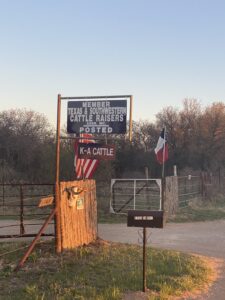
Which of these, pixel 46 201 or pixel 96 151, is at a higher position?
pixel 96 151

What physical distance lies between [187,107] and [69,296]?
59084mm

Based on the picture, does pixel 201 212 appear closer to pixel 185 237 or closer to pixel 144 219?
pixel 185 237

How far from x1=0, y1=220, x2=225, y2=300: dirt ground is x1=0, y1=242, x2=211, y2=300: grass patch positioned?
894 mm

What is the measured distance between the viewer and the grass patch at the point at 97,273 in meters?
8.16

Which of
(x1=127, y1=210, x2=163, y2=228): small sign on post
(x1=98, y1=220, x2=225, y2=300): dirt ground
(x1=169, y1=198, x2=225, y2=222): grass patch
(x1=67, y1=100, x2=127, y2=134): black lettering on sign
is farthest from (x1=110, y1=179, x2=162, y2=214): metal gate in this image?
(x1=127, y1=210, x2=163, y2=228): small sign on post

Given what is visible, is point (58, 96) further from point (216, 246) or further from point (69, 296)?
point (216, 246)

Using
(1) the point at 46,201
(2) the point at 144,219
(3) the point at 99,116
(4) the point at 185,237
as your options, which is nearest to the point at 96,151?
(3) the point at 99,116

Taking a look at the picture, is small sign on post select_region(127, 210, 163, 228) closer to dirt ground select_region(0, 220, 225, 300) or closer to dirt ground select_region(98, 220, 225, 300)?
dirt ground select_region(98, 220, 225, 300)

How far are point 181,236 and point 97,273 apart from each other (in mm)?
6631

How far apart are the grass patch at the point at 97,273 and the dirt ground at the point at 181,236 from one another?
0.89 meters

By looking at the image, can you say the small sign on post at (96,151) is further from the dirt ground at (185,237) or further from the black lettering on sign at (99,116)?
the dirt ground at (185,237)

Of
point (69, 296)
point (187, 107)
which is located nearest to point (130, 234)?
point (69, 296)

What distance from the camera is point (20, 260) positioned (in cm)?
1050

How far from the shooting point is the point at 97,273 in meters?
9.48
